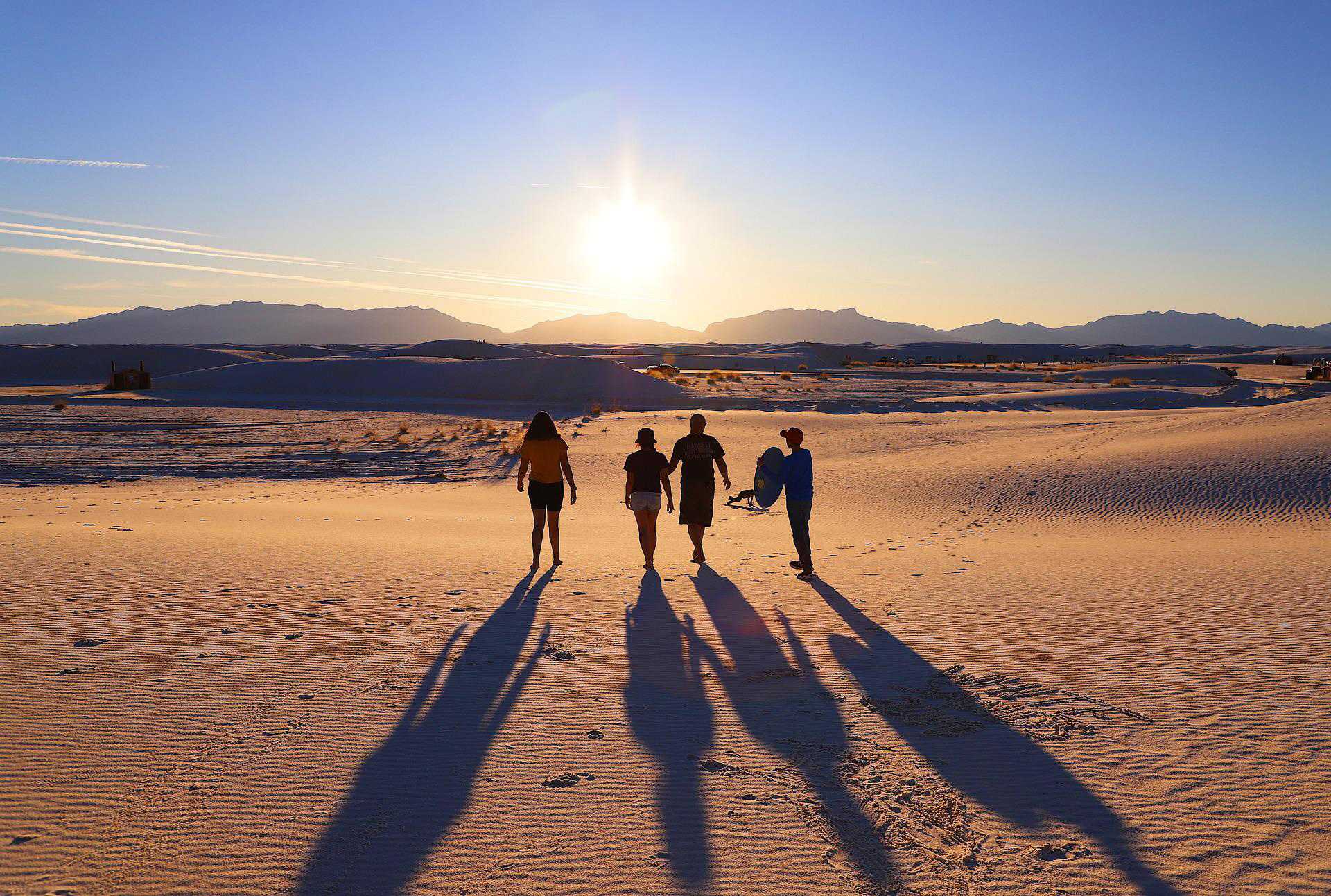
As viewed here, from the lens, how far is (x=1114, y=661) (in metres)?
6.36

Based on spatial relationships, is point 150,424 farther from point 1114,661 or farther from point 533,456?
point 1114,661

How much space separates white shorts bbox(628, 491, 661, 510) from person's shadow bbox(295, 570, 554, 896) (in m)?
2.96

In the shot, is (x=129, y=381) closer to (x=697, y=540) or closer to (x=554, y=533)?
(x=554, y=533)

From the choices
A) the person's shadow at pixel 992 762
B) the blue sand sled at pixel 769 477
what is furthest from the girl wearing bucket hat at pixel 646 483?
the person's shadow at pixel 992 762

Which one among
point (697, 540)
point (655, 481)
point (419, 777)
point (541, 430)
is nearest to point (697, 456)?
point (655, 481)

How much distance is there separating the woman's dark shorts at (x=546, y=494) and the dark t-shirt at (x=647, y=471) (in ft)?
2.73

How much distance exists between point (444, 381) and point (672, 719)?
44.7 meters

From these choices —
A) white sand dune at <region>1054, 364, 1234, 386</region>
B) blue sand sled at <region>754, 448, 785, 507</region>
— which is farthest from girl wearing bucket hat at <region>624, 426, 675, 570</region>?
white sand dune at <region>1054, 364, 1234, 386</region>

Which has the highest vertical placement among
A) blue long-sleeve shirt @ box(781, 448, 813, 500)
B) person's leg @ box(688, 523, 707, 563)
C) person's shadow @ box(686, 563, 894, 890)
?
blue long-sleeve shirt @ box(781, 448, 813, 500)

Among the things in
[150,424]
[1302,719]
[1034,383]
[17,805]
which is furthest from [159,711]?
[1034,383]

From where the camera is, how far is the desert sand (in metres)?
3.72

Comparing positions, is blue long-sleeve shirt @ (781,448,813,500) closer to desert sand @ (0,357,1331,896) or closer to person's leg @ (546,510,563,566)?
desert sand @ (0,357,1331,896)

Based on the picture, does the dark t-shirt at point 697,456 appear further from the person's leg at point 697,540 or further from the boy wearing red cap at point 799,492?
the boy wearing red cap at point 799,492

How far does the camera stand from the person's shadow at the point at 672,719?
3852mm
